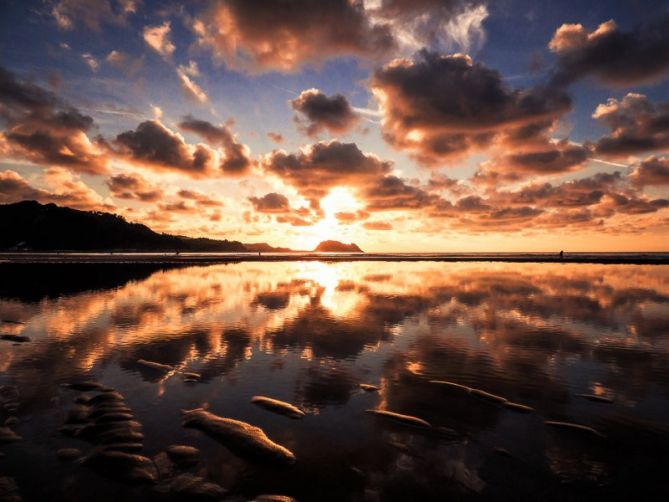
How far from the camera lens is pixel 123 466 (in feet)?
25.1

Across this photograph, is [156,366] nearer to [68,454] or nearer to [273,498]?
[68,454]

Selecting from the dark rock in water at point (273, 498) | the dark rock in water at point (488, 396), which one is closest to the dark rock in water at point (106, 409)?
the dark rock in water at point (273, 498)

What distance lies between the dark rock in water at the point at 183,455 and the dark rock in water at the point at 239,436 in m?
0.72

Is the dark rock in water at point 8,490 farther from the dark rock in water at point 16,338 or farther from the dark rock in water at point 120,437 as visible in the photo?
the dark rock in water at point 16,338

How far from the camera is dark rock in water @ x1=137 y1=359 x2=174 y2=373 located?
550 inches

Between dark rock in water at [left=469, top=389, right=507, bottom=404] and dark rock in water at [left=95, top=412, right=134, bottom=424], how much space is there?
1062 cm

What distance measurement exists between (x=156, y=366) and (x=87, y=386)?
97.0 inches

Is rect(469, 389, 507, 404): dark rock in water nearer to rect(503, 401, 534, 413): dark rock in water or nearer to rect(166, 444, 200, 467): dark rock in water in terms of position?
rect(503, 401, 534, 413): dark rock in water

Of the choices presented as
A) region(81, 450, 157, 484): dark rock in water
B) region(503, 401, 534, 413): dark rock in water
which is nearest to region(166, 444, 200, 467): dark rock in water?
region(81, 450, 157, 484): dark rock in water

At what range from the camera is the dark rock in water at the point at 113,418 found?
9695 mm

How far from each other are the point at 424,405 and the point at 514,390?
3630 mm

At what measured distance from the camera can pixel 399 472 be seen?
769cm

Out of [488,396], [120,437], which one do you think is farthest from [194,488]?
[488,396]

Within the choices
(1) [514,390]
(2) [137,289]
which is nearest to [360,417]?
(1) [514,390]
